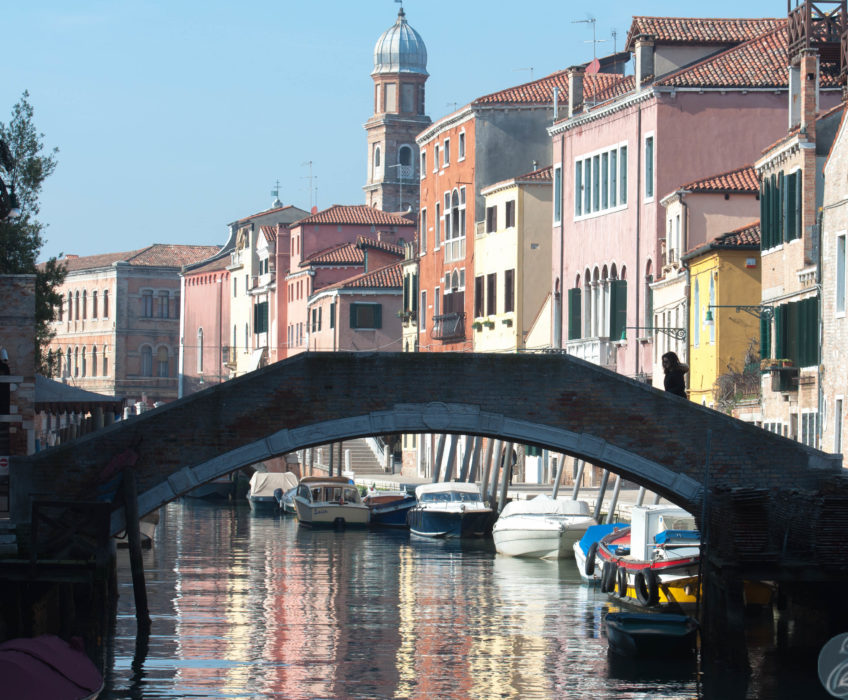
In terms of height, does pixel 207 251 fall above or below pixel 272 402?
above

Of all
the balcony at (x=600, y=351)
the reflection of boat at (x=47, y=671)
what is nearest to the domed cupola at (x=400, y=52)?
the balcony at (x=600, y=351)

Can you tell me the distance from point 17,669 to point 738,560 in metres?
8.65

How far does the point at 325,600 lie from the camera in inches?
1122

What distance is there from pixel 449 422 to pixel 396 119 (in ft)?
217

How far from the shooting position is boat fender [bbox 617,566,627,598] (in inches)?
1053


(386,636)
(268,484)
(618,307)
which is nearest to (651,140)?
(618,307)

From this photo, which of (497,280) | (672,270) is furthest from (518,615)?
(497,280)

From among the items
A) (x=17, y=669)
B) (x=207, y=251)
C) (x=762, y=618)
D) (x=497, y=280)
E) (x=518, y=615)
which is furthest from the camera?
(x=207, y=251)

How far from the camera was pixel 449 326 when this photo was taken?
168 feet

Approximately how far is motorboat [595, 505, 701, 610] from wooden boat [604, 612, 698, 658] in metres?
3.09

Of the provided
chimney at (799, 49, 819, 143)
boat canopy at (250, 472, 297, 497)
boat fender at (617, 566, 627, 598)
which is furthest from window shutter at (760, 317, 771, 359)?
boat canopy at (250, 472, 297, 497)

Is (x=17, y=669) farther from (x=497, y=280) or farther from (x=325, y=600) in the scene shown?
(x=497, y=280)

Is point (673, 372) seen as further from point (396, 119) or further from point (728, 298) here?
point (396, 119)

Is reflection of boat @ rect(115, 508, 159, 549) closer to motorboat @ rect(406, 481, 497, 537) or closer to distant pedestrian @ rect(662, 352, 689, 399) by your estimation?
motorboat @ rect(406, 481, 497, 537)
